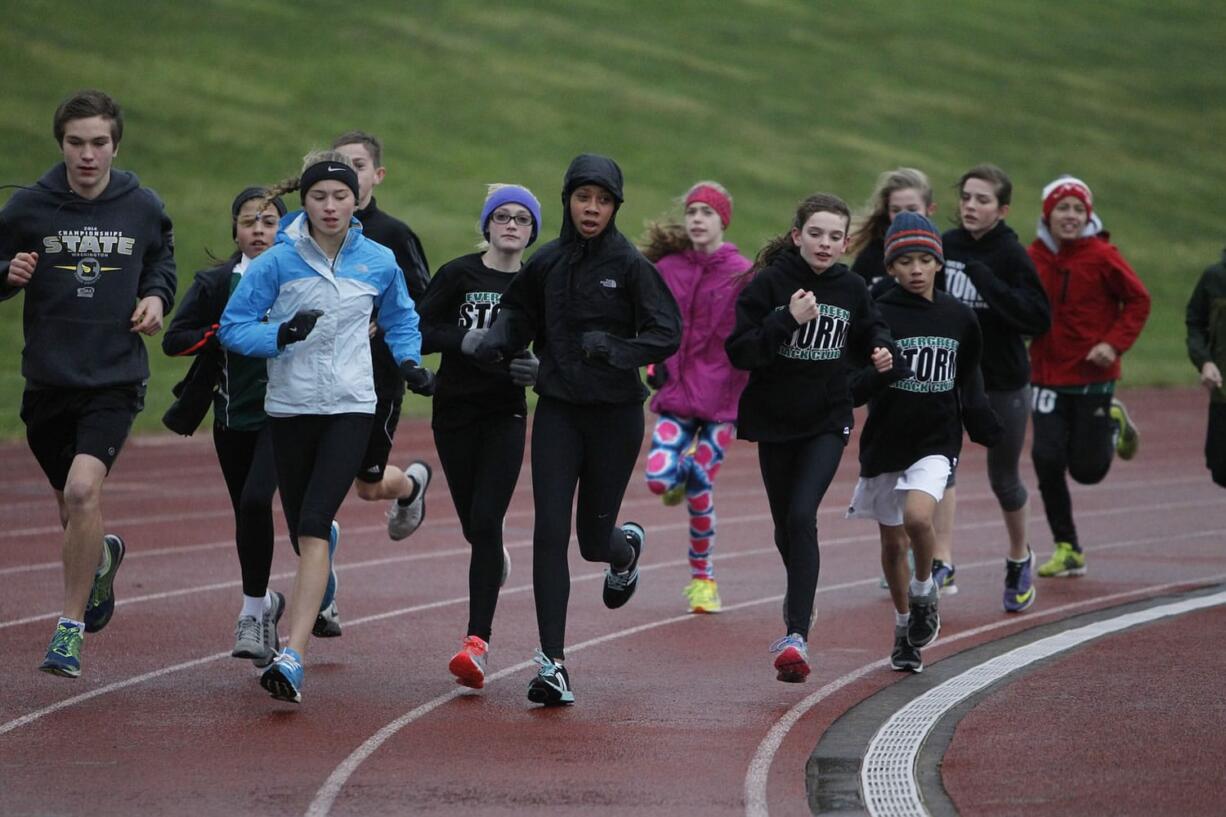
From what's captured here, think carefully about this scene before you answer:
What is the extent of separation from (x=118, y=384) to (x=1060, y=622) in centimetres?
470

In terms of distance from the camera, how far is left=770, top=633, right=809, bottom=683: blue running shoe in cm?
764

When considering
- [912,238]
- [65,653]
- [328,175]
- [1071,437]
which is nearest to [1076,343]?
[1071,437]

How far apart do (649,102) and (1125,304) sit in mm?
40003

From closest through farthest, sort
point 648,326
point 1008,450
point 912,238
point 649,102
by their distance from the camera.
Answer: point 648,326, point 912,238, point 1008,450, point 649,102

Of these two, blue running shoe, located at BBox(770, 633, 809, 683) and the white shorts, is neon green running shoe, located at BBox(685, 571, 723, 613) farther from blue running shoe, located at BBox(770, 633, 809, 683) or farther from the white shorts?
blue running shoe, located at BBox(770, 633, 809, 683)

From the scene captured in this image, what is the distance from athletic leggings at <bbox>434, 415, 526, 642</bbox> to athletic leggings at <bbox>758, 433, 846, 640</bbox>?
3.36 ft

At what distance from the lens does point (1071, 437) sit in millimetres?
11414

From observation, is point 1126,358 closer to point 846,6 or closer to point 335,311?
point 335,311

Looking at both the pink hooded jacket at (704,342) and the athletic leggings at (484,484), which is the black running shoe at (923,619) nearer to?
the athletic leggings at (484,484)

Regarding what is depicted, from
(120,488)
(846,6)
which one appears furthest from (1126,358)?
(846,6)

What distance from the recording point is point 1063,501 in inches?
454

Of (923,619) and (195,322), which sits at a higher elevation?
(195,322)

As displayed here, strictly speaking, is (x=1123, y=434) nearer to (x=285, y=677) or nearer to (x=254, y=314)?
(x=254, y=314)

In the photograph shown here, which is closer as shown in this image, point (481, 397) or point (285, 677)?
point (285, 677)
